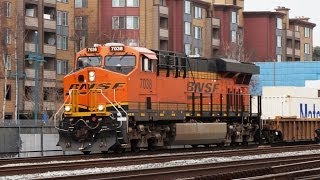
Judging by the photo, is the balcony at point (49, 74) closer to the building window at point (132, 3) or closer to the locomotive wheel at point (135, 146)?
the building window at point (132, 3)

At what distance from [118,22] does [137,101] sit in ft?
173

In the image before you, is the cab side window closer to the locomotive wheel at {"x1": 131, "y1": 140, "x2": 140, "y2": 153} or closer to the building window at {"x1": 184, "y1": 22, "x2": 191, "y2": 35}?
the locomotive wheel at {"x1": 131, "y1": 140, "x2": 140, "y2": 153}

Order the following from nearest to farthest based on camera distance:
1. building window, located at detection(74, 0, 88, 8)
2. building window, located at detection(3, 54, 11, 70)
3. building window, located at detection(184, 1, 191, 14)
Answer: building window, located at detection(3, 54, 11, 70) < building window, located at detection(74, 0, 88, 8) < building window, located at detection(184, 1, 191, 14)

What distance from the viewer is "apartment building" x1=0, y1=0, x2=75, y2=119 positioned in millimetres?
66188

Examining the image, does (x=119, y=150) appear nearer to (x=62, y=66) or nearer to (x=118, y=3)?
(x=62, y=66)

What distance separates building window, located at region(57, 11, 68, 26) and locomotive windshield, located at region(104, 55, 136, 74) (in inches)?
1897

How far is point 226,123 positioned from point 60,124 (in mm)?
9250

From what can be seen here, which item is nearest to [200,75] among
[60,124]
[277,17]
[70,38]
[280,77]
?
[60,124]

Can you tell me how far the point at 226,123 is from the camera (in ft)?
109

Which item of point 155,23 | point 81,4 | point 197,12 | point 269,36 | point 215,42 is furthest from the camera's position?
point 269,36

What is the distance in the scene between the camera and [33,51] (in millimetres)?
70188

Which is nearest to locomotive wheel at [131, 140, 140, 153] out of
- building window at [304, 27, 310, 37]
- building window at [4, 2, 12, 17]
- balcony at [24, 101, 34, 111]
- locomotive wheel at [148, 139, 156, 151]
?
locomotive wheel at [148, 139, 156, 151]

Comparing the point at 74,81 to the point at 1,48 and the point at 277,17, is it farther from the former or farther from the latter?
the point at 277,17

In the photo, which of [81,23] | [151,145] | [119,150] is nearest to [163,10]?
[81,23]
